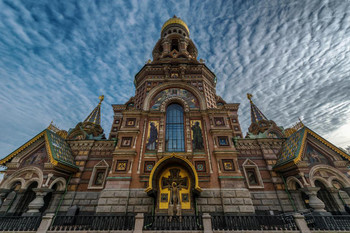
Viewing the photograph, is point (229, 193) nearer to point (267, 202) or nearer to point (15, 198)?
point (267, 202)

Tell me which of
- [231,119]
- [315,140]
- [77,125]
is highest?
[231,119]

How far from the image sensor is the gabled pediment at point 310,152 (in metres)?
10.8

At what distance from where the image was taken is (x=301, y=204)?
1112 centimetres

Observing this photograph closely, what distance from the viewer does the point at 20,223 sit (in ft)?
28.5

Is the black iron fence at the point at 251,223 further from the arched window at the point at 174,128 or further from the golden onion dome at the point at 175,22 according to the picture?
the golden onion dome at the point at 175,22

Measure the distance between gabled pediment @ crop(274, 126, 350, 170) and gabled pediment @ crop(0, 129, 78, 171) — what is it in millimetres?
18575

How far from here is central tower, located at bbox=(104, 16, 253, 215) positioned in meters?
10.8

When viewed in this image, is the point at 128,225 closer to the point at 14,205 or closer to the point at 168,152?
the point at 168,152

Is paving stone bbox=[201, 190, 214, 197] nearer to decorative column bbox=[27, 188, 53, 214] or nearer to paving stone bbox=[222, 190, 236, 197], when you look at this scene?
paving stone bbox=[222, 190, 236, 197]

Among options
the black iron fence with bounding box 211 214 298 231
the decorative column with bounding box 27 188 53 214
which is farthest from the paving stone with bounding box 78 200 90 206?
the black iron fence with bounding box 211 214 298 231

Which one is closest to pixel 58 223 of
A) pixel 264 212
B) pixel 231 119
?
pixel 264 212

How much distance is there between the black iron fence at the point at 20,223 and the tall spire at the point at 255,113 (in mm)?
24266

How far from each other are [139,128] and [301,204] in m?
15.2

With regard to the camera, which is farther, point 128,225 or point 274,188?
point 274,188
